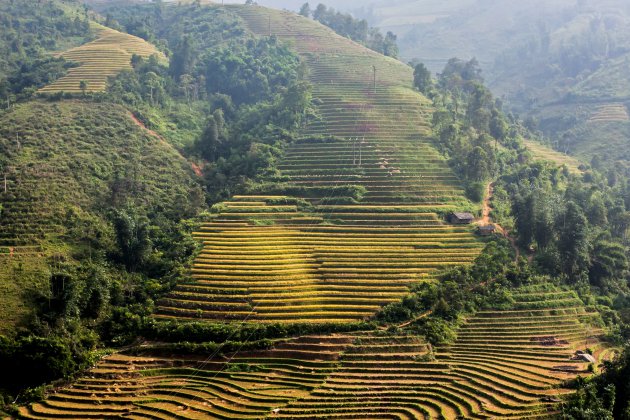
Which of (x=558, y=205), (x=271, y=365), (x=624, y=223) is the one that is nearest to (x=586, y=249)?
(x=558, y=205)

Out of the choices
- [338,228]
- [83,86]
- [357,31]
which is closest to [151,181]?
[83,86]

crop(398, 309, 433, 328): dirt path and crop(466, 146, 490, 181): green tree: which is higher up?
crop(466, 146, 490, 181): green tree

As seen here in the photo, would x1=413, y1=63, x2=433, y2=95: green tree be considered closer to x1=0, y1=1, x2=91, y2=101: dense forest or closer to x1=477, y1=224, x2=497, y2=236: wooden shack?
x1=477, y1=224, x2=497, y2=236: wooden shack

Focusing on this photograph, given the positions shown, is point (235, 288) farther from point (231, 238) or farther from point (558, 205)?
point (558, 205)

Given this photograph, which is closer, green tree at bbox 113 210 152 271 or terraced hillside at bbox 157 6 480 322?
terraced hillside at bbox 157 6 480 322

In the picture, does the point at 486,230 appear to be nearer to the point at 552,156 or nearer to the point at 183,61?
the point at 552,156

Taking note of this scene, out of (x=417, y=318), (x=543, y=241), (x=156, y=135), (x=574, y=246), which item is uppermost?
(x=156, y=135)

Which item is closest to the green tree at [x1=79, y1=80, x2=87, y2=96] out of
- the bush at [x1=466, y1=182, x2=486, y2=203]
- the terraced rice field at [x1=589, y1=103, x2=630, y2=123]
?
the bush at [x1=466, y1=182, x2=486, y2=203]
